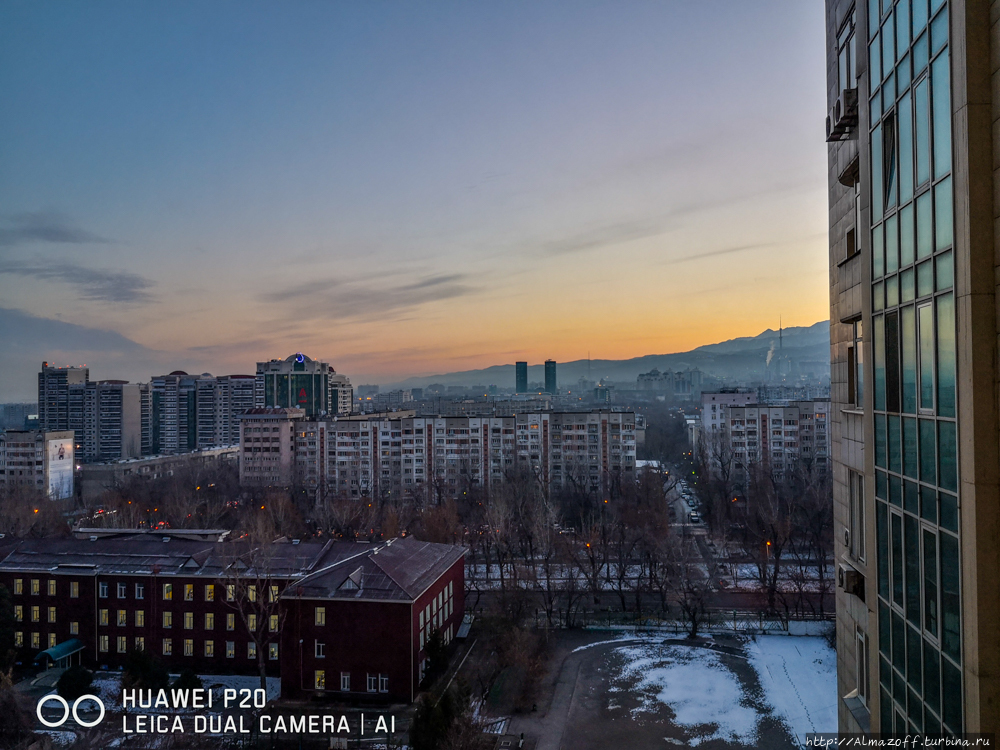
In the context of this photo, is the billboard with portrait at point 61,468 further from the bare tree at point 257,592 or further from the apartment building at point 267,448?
the bare tree at point 257,592

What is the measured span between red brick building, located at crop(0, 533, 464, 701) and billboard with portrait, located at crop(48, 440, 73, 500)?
107 feet

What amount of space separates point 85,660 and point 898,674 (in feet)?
82.0

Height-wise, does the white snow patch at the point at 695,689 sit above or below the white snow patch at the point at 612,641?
above

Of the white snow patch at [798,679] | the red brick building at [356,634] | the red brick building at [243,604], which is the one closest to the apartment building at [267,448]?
the red brick building at [243,604]

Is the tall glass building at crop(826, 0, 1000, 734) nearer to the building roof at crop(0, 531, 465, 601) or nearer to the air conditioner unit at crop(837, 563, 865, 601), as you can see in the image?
the air conditioner unit at crop(837, 563, 865, 601)

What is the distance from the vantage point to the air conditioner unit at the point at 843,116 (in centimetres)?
749

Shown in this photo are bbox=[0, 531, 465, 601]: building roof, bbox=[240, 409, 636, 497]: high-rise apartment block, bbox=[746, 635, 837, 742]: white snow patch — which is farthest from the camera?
bbox=[240, 409, 636, 497]: high-rise apartment block

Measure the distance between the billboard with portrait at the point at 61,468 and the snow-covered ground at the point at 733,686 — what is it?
1964 inches

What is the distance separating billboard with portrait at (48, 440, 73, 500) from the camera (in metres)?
51.4

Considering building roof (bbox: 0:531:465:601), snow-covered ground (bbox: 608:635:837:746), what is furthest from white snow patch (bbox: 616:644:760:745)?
building roof (bbox: 0:531:465:601)

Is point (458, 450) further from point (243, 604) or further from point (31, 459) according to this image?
point (31, 459)

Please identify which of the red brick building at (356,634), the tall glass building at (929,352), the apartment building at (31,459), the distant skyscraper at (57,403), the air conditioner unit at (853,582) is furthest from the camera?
the distant skyscraper at (57,403)

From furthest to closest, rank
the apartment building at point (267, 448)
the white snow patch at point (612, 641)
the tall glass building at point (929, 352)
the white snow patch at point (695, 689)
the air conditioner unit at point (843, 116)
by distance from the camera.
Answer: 1. the apartment building at point (267, 448)
2. the white snow patch at point (612, 641)
3. the white snow patch at point (695, 689)
4. the air conditioner unit at point (843, 116)
5. the tall glass building at point (929, 352)

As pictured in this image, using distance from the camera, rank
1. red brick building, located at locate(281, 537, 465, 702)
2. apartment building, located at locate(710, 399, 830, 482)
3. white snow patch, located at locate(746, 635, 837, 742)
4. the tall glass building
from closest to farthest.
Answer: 1. the tall glass building
2. white snow patch, located at locate(746, 635, 837, 742)
3. red brick building, located at locate(281, 537, 465, 702)
4. apartment building, located at locate(710, 399, 830, 482)
